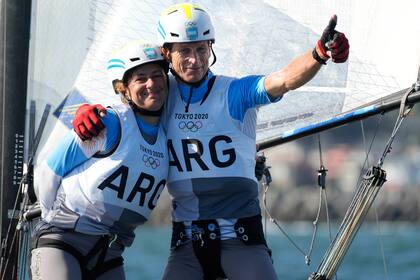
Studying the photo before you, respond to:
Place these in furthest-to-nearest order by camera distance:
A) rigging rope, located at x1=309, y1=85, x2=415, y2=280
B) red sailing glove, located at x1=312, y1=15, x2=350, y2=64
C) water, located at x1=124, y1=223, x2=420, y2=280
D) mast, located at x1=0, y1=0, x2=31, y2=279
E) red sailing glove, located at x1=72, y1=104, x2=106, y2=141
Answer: water, located at x1=124, y1=223, x2=420, y2=280 < mast, located at x1=0, y1=0, x2=31, y2=279 < rigging rope, located at x1=309, y1=85, x2=415, y2=280 < red sailing glove, located at x1=72, y1=104, x2=106, y2=141 < red sailing glove, located at x1=312, y1=15, x2=350, y2=64

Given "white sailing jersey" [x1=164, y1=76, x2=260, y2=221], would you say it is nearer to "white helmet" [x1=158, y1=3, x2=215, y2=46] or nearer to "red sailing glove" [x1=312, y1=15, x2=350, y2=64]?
"white helmet" [x1=158, y1=3, x2=215, y2=46]

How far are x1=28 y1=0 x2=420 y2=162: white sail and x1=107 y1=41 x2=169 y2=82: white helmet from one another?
855 mm

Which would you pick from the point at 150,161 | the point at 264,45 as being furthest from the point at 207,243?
the point at 264,45

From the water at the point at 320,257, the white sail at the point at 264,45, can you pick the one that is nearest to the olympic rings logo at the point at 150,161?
the white sail at the point at 264,45

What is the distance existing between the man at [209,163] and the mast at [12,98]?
113cm

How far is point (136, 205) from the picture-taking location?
5.18 m

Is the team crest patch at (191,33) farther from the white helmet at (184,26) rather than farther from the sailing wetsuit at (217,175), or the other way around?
the sailing wetsuit at (217,175)

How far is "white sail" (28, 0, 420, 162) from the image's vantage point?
5.84 m

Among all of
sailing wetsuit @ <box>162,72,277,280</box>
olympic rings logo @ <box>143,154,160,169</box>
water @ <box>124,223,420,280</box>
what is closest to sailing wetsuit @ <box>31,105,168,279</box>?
olympic rings logo @ <box>143,154,160,169</box>

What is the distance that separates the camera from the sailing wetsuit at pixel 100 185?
512 cm

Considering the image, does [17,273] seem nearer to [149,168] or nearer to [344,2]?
[149,168]

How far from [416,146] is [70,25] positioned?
1525 inches

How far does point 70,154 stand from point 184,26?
2.29ft

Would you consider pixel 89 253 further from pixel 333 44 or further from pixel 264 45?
pixel 264 45
